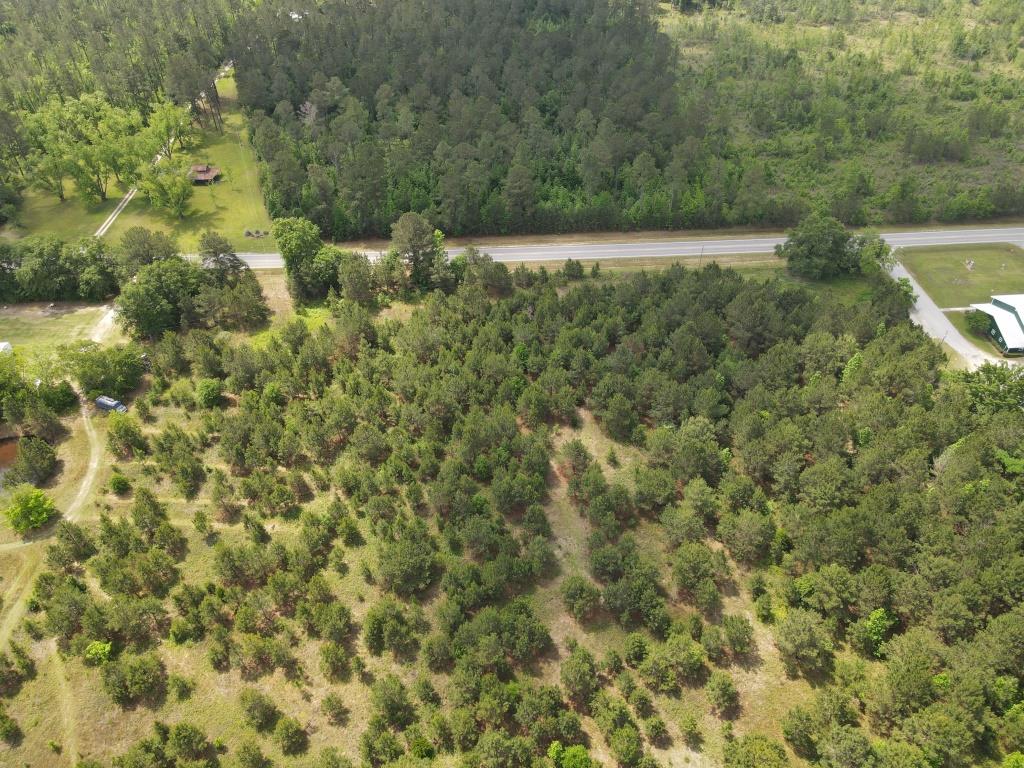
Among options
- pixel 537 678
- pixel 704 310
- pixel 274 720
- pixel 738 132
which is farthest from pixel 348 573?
pixel 738 132

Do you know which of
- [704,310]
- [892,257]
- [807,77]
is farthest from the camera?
[807,77]

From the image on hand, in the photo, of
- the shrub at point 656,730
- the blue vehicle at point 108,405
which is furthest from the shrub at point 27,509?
the shrub at point 656,730

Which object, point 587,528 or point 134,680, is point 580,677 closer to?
point 587,528

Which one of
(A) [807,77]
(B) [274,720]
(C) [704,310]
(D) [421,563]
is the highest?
(A) [807,77]

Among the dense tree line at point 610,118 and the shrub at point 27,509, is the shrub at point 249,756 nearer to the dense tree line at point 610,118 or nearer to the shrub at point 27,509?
the shrub at point 27,509

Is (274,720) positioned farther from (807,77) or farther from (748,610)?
(807,77)

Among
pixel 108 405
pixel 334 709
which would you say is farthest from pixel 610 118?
pixel 334 709
